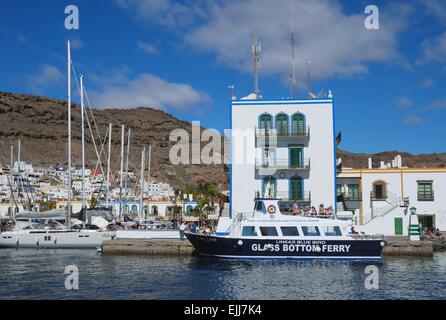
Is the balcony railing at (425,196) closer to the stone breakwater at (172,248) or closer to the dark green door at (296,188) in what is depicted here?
the stone breakwater at (172,248)

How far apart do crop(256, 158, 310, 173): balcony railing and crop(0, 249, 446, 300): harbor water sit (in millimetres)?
12065

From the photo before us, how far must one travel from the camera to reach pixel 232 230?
32.1 metres

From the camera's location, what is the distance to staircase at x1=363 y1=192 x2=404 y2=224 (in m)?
43.2

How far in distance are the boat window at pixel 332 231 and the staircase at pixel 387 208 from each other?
13.0 metres

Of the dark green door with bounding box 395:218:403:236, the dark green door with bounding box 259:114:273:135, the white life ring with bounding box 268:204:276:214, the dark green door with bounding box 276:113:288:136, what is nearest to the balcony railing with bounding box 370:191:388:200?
the dark green door with bounding box 395:218:403:236

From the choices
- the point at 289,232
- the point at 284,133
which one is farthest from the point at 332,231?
the point at 284,133

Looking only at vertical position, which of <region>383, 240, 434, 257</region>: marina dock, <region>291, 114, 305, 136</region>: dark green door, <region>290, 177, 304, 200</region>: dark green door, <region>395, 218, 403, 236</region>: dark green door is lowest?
<region>383, 240, 434, 257</region>: marina dock

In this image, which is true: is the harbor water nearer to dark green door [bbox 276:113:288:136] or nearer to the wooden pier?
the wooden pier

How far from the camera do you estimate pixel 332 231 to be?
103ft

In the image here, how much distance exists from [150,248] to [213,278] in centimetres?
1187

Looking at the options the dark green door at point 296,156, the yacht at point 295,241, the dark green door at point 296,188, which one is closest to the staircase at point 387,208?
the dark green door at point 296,188

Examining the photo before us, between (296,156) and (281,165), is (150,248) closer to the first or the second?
(281,165)
